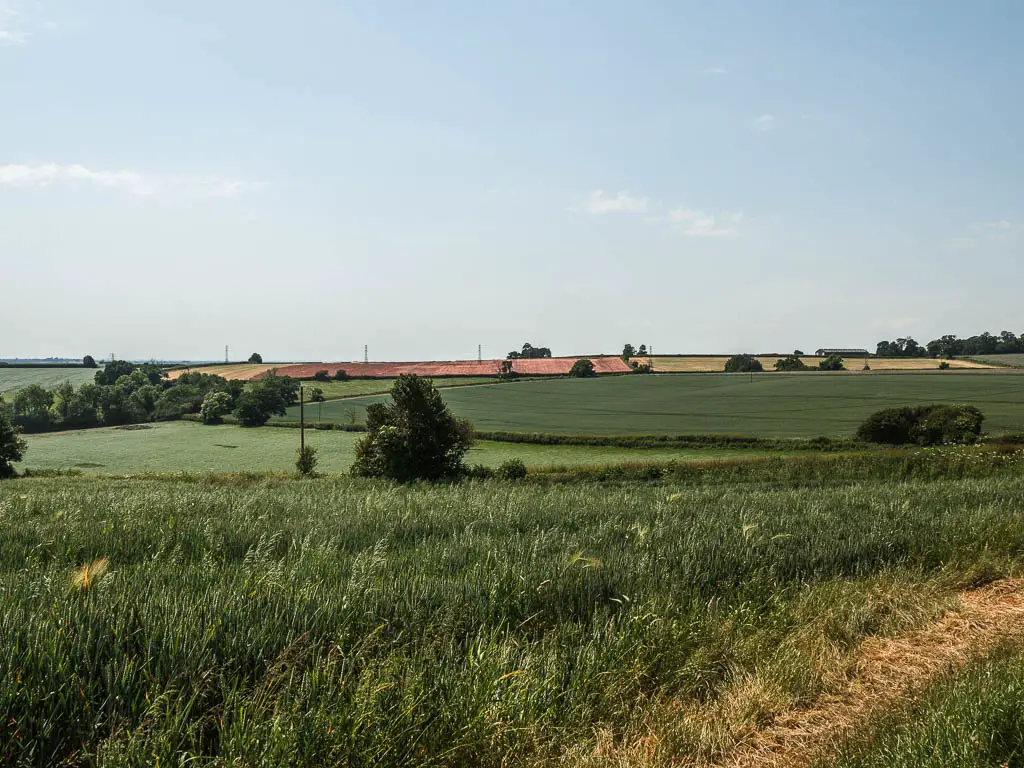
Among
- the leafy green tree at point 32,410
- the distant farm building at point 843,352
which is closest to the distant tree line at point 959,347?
the distant farm building at point 843,352

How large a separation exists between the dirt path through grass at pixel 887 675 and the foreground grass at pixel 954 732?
0.66 ft

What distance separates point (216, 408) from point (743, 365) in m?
87.1

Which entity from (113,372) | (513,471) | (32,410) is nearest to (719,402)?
(513,471)

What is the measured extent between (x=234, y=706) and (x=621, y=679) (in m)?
2.39

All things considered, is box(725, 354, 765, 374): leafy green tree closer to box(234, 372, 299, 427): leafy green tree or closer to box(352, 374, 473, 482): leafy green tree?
box(234, 372, 299, 427): leafy green tree

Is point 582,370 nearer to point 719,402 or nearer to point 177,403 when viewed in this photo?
point 719,402

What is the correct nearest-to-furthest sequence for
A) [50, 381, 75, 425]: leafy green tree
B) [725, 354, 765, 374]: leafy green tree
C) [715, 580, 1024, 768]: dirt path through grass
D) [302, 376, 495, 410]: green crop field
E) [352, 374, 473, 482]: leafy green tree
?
[715, 580, 1024, 768]: dirt path through grass
[352, 374, 473, 482]: leafy green tree
[50, 381, 75, 425]: leafy green tree
[302, 376, 495, 410]: green crop field
[725, 354, 765, 374]: leafy green tree

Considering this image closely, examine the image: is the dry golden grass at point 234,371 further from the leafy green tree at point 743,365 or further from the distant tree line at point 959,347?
the distant tree line at point 959,347

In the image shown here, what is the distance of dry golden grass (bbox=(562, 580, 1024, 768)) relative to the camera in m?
3.54

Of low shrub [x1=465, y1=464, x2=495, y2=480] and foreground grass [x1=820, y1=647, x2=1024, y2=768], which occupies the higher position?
foreground grass [x1=820, y1=647, x2=1024, y2=768]

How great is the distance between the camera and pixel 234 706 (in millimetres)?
3549

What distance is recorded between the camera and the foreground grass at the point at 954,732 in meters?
3.09

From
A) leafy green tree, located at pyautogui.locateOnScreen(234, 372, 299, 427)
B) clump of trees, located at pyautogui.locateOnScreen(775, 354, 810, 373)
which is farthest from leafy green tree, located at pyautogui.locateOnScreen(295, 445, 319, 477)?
clump of trees, located at pyautogui.locateOnScreen(775, 354, 810, 373)

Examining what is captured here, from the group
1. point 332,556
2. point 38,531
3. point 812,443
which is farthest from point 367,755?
point 812,443
